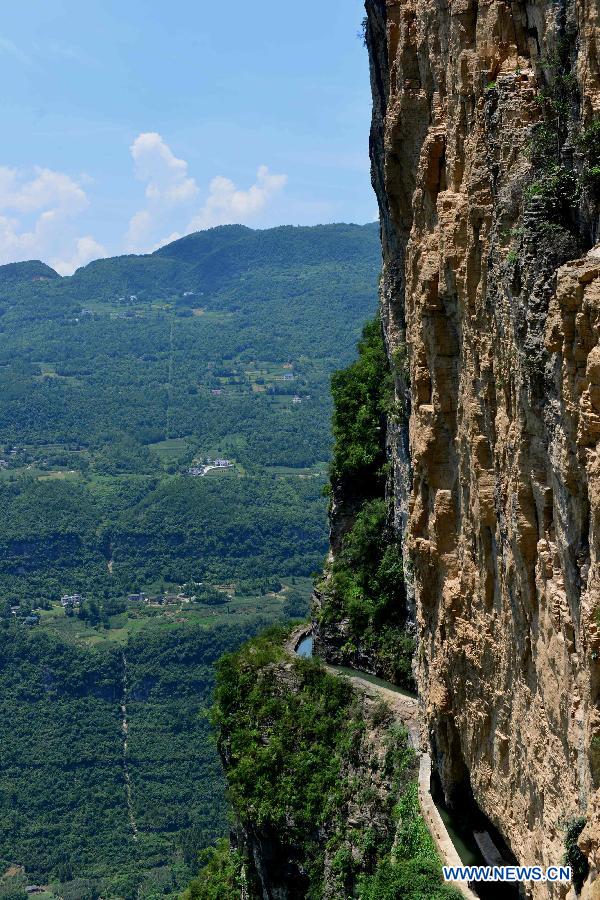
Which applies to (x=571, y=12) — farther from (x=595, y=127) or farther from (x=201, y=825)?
(x=201, y=825)

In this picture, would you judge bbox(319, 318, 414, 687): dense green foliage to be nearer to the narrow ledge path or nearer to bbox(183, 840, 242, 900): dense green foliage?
the narrow ledge path

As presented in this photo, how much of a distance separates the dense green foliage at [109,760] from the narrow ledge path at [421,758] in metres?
51.4

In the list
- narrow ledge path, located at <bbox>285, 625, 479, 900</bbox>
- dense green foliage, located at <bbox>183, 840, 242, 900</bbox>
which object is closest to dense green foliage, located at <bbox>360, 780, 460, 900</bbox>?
narrow ledge path, located at <bbox>285, 625, 479, 900</bbox>

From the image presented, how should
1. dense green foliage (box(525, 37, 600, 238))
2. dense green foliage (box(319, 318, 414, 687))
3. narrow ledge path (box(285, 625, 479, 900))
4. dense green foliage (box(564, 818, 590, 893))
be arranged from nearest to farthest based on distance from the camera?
dense green foliage (box(564, 818, 590, 893)), dense green foliage (box(525, 37, 600, 238)), narrow ledge path (box(285, 625, 479, 900)), dense green foliage (box(319, 318, 414, 687))

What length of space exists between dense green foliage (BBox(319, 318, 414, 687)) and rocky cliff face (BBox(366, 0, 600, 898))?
899 cm

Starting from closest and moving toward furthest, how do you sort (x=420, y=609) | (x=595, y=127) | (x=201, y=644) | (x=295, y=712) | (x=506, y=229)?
(x=595, y=127), (x=506, y=229), (x=420, y=609), (x=295, y=712), (x=201, y=644)

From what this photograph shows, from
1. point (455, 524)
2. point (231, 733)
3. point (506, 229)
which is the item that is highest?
point (506, 229)

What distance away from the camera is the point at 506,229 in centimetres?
1736

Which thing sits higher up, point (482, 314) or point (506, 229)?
point (506, 229)

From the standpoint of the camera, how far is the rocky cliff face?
47.4ft

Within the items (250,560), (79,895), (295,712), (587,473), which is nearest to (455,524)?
(587,473)

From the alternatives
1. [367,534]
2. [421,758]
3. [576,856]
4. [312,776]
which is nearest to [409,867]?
[421,758]

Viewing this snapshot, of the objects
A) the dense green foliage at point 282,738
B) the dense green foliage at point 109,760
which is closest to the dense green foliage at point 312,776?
the dense green foliage at point 282,738

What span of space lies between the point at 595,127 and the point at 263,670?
83.0 feet
